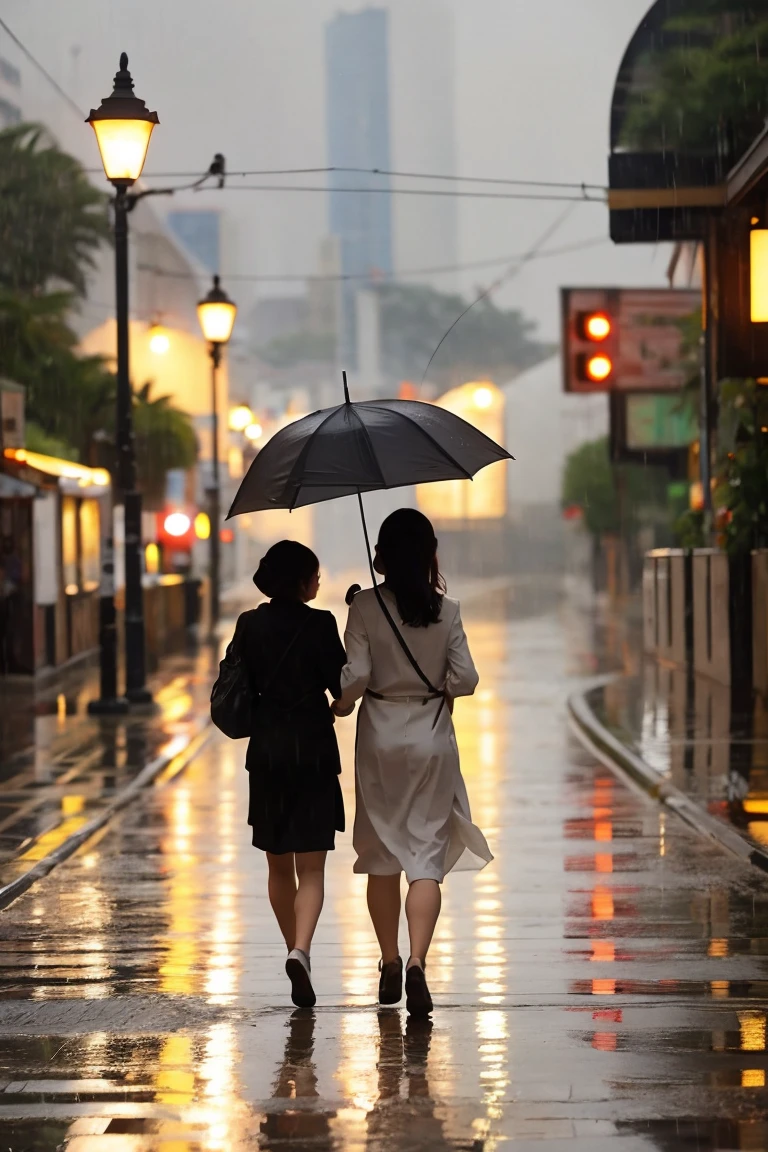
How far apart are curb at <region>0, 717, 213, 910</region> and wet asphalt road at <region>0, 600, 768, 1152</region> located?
0.12 m

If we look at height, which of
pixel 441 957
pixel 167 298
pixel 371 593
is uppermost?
pixel 167 298

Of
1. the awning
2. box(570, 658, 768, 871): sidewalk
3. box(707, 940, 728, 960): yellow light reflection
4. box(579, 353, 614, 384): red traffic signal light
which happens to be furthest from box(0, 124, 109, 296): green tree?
box(707, 940, 728, 960): yellow light reflection

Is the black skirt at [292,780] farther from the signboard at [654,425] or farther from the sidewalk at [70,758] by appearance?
the signboard at [654,425]

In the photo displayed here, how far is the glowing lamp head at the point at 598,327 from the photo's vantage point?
71.2 feet

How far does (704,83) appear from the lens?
2280 centimetres

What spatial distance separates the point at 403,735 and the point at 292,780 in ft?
1.47

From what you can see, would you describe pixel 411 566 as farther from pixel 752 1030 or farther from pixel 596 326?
pixel 596 326

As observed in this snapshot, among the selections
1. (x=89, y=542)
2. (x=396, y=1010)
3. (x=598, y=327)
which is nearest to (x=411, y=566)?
(x=396, y=1010)

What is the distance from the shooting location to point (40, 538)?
2656cm

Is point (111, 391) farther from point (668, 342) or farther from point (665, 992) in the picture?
point (665, 992)

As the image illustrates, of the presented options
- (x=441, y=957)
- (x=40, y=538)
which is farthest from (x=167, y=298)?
(x=441, y=957)

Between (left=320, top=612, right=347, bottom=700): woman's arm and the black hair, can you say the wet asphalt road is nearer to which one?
(left=320, top=612, right=347, bottom=700): woman's arm

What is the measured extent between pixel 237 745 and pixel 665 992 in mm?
10582

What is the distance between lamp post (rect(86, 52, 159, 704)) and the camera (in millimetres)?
16891
